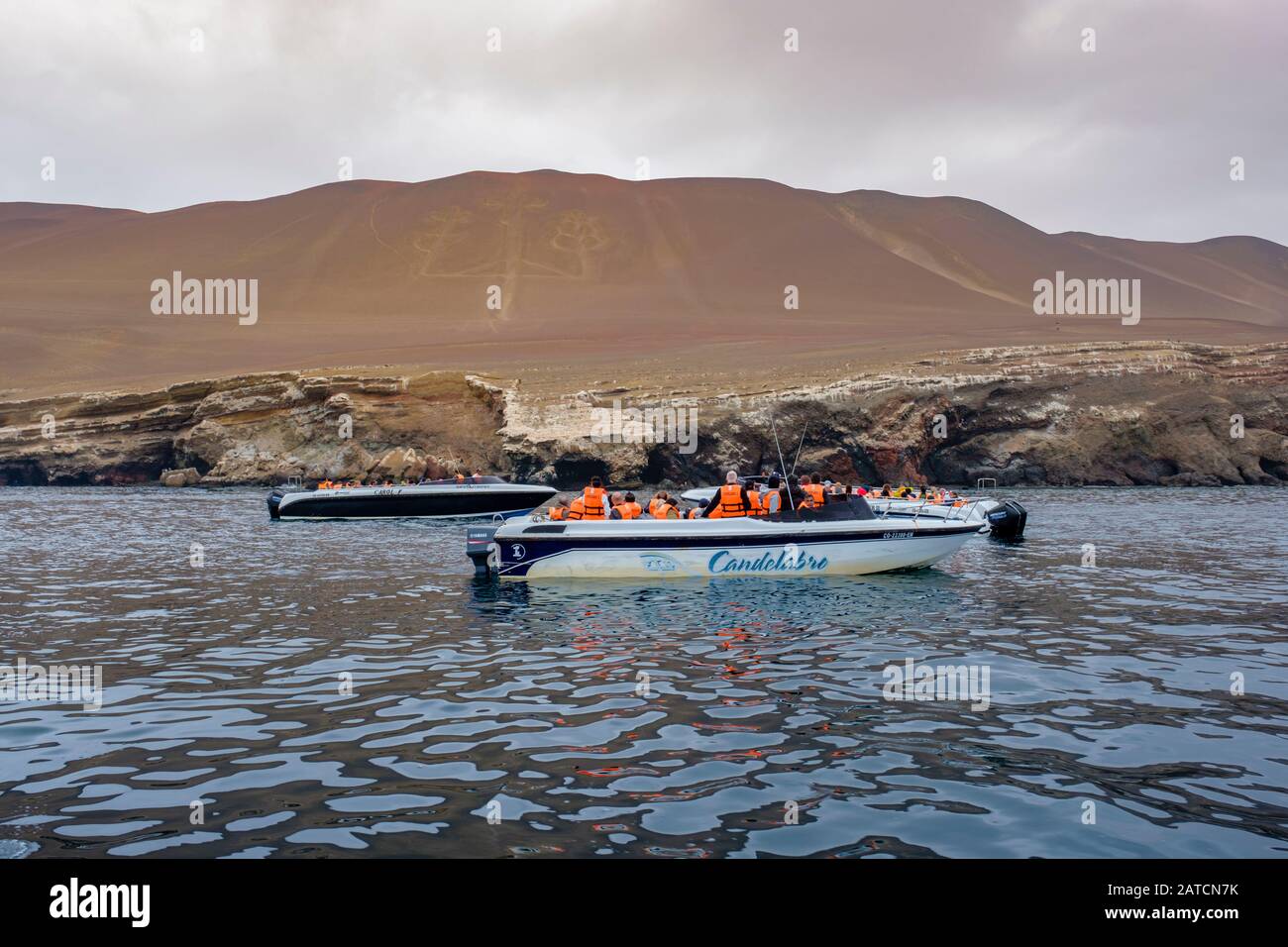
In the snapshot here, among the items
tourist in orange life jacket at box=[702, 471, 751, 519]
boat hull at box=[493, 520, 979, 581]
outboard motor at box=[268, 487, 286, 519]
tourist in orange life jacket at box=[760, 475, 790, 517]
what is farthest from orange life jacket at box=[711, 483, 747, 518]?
outboard motor at box=[268, 487, 286, 519]

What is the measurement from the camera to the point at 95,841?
653 centimetres

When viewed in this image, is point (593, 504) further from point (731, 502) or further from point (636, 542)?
point (731, 502)

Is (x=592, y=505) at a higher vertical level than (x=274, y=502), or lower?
higher

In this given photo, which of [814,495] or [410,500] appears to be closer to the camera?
[814,495]

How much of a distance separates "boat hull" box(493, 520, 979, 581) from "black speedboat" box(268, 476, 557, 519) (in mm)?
17861

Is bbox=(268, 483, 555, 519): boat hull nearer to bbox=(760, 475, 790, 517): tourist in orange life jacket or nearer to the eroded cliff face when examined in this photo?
the eroded cliff face

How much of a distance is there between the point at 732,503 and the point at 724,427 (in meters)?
36.1

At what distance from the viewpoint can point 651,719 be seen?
31.1 ft

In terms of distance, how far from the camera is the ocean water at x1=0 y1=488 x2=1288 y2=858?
6758 millimetres

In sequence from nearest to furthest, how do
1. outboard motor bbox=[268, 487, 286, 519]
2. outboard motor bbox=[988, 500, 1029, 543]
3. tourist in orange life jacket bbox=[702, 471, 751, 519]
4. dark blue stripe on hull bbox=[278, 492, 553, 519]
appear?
tourist in orange life jacket bbox=[702, 471, 751, 519]
outboard motor bbox=[988, 500, 1029, 543]
outboard motor bbox=[268, 487, 286, 519]
dark blue stripe on hull bbox=[278, 492, 553, 519]

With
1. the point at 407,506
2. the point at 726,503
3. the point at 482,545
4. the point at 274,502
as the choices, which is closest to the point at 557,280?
the point at 407,506

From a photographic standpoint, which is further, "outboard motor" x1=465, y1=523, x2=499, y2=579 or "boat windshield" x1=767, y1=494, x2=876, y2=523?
"outboard motor" x1=465, y1=523, x2=499, y2=579
